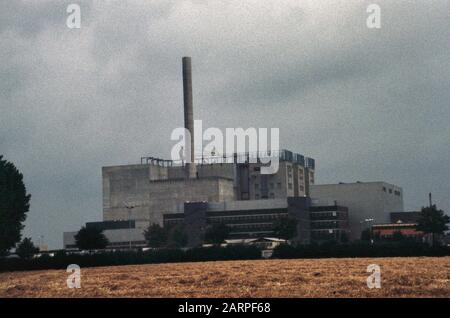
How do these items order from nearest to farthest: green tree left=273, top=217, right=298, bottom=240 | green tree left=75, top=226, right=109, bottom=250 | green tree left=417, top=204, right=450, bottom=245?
green tree left=75, top=226, right=109, bottom=250
green tree left=417, top=204, right=450, bottom=245
green tree left=273, top=217, right=298, bottom=240

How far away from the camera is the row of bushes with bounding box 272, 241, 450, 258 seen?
97625mm

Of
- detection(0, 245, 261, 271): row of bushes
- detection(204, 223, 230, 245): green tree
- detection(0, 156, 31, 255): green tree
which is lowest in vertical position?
detection(0, 245, 261, 271): row of bushes

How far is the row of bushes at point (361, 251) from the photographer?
9762 centimetres

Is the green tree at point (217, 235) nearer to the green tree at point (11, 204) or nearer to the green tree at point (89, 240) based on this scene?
the green tree at point (89, 240)

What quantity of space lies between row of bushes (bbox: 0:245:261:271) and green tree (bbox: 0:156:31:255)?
21.8 feet

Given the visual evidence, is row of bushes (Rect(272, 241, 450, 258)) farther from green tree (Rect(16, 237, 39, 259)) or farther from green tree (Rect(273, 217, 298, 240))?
green tree (Rect(273, 217, 298, 240))

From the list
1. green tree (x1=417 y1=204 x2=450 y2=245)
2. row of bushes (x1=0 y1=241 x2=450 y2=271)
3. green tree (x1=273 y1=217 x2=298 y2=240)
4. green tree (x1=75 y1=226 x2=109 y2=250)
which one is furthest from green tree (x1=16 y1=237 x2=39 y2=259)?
green tree (x1=417 y1=204 x2=450 y2=245)

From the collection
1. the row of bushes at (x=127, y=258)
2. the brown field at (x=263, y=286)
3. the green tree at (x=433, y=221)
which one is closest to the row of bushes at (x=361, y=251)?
the row of bushes at (x=127, y=258)

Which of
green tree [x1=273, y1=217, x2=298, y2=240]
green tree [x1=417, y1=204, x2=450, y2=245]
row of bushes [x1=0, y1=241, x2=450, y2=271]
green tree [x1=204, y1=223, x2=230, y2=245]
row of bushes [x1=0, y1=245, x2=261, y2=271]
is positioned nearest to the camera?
row of bushes [x1=0, y1=245, x2=261, y2=271]

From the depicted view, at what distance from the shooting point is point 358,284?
41.7 metres

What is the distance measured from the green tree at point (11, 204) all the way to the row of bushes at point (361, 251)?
35.6 metres

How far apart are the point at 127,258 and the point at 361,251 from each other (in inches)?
1187

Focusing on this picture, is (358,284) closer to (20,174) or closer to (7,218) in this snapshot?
(7,218)

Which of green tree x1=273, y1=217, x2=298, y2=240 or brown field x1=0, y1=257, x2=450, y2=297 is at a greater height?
green tree x1=273, y1=217, x2=298, y2=240
